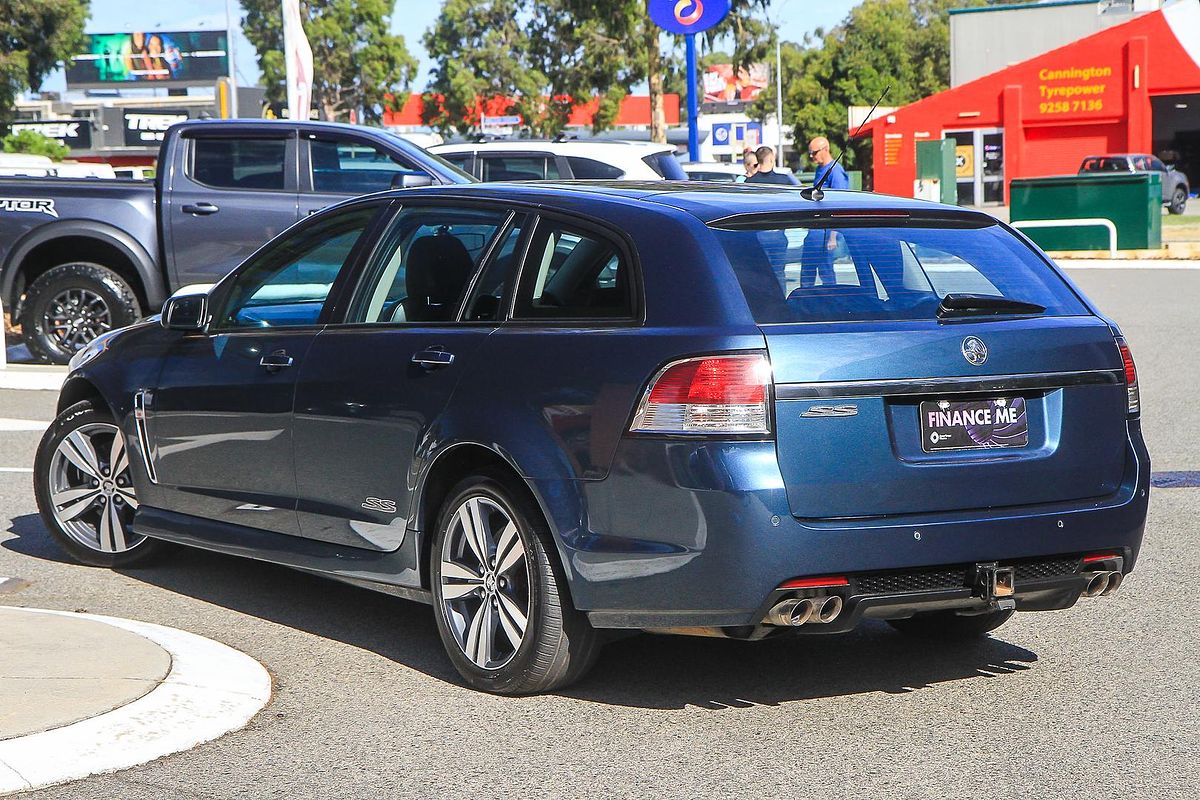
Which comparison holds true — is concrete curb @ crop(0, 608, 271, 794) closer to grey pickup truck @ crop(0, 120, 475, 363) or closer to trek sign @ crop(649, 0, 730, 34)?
grey pickup truck @ crop(0, 120, 475, 363)

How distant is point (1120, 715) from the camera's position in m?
5.01

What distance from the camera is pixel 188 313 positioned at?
21.5ft

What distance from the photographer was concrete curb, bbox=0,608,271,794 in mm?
4434

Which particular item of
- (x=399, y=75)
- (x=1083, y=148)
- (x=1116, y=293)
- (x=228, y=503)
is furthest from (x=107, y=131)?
(x=228, y=503)

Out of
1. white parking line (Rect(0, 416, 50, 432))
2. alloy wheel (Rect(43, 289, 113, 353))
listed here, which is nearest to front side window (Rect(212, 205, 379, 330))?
white parking line (Rect(0, 416, 50, 432))

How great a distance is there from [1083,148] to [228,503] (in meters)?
55.6

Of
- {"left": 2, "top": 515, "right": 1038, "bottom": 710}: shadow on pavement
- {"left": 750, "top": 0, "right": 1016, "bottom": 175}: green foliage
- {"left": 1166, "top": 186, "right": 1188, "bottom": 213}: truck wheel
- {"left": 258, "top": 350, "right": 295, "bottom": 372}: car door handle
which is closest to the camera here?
{"left": 2, "top": 515, "right": 1038, "bottom": 710}: shadow on pavement

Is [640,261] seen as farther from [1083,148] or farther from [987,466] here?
[1083,148]

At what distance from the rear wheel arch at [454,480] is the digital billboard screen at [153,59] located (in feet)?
395

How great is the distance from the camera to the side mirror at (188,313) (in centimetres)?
655

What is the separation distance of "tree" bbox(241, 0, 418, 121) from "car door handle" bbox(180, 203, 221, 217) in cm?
6181

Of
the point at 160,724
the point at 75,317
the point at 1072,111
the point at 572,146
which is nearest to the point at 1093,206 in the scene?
the point at 572,146

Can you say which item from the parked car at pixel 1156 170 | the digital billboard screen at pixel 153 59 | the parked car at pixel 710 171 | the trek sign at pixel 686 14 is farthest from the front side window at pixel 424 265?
the digital billboard screen at pixel 153 59

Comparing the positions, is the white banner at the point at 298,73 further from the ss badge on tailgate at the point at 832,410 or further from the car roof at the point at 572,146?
the ss badge on tailgate at the point at 832,410
